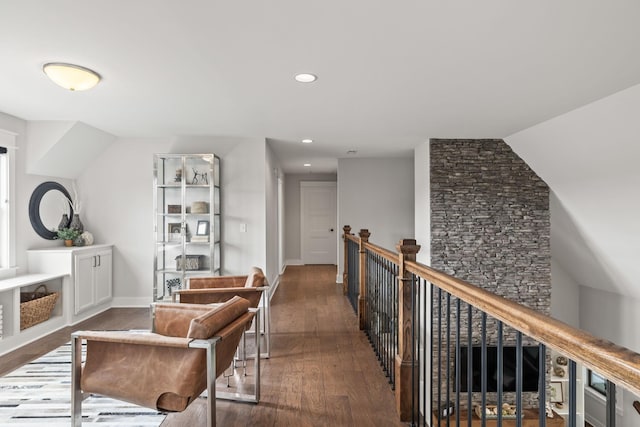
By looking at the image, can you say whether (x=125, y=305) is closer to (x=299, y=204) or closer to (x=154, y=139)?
(x=154, y=139)

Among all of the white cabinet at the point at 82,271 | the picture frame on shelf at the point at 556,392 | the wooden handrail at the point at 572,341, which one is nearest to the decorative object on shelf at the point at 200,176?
the white cabinet at the point at 82,271

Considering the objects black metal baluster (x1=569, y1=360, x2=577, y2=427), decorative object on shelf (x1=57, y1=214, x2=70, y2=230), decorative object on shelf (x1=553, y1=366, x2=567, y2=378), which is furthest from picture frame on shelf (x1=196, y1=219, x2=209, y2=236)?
decorative object on shelf (x1=553, y1=366, x2=567, y2=378)

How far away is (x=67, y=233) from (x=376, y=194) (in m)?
4.91

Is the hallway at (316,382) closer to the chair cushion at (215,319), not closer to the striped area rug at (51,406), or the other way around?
the striped area rug at (51,406)

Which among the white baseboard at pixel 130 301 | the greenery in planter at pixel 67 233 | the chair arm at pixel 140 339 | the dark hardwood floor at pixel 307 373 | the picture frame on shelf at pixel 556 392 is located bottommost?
the picture frame on shelf at pixel 556 392

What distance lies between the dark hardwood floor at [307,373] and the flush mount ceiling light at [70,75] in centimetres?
236

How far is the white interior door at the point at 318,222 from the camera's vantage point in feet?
32.4

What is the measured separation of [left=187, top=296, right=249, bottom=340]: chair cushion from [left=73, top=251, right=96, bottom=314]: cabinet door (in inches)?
129

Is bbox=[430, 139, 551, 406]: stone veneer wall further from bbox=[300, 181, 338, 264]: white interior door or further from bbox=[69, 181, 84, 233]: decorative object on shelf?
bbox=[69, 181, 84, 233]: decorative object on shelf

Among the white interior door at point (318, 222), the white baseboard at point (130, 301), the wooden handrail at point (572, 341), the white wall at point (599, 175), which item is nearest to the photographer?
the wooden handrail at point (572, 341)

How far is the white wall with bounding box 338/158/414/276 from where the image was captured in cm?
737

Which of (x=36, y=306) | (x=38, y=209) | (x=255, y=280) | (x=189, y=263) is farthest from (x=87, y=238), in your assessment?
(x=255, y=280)

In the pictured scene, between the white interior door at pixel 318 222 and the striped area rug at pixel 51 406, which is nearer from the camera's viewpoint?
the striped area rug at pixel 51 406

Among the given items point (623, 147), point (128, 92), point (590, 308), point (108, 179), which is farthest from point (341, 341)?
point (590, 308)
